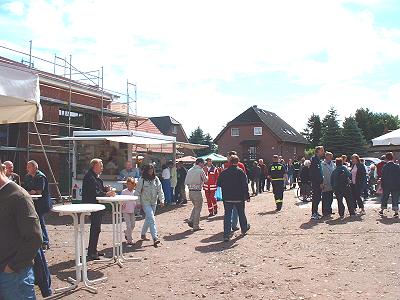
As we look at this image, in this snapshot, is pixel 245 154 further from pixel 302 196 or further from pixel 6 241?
pixel 6 241

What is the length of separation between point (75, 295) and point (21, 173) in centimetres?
1334

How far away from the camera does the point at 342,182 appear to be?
1290 centimetres

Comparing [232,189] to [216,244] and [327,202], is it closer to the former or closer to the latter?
[216,244]

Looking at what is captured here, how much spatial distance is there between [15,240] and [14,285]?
13.5 inches

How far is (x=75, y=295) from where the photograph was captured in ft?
20.6

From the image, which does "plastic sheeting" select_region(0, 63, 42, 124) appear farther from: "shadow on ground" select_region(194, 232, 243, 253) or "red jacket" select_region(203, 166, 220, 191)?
"red jacket" select_region(203, 166, 220, 191)

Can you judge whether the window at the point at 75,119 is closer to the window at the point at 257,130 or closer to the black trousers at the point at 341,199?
the black trousers at the point at 341,199

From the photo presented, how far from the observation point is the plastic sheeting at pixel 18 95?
180 inches

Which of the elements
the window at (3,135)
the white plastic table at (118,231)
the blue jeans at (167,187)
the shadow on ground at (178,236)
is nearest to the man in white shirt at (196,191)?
the shadow on ground at (178,236)

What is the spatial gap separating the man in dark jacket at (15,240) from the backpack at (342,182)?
35.3ft

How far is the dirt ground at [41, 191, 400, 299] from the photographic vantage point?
20.7ft

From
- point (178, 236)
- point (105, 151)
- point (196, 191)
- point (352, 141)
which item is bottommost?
point (178, 236)

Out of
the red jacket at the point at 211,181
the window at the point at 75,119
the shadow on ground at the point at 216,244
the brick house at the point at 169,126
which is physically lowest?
the shadow on ground at the point at 216,244

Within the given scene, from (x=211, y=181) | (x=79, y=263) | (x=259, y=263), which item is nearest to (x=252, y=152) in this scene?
(x=211, y=181)
